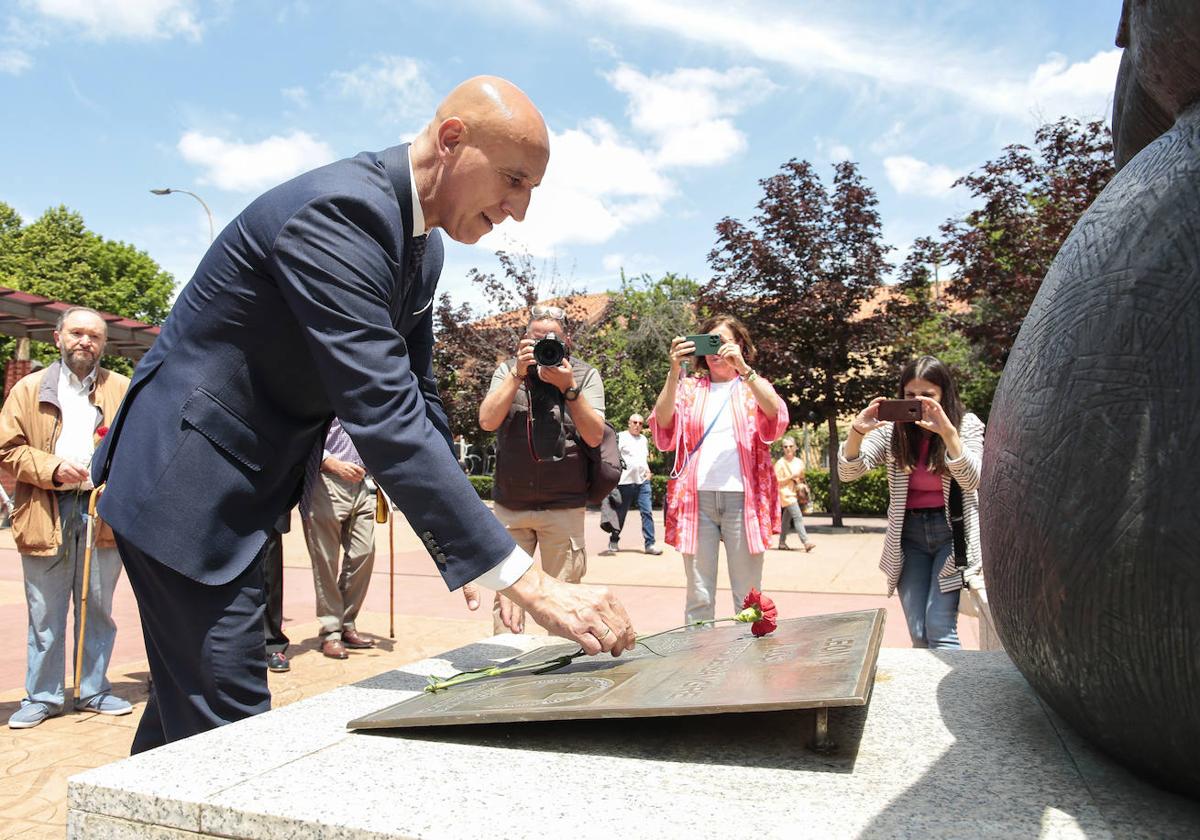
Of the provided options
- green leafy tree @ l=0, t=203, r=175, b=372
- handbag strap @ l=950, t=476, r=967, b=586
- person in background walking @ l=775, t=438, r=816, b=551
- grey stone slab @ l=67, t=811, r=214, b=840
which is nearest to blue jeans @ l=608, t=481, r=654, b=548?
person in background walking @ l=775, t=438, r=816, b=551

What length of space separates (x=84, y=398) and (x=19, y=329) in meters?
9.64

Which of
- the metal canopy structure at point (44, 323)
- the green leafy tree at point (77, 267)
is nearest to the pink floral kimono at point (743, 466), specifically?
Result: the metal canopy structure at point (44, 323)

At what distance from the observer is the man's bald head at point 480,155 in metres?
2.10

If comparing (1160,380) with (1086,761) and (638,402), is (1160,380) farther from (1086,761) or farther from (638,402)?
(638,402)

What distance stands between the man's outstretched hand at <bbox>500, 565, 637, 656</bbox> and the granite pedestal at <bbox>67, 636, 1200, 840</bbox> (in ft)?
0.55

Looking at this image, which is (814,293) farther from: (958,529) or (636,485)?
(958,529)

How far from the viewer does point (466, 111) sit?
2.11 m

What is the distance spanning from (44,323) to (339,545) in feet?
27.9

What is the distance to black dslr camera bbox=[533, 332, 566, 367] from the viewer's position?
4.50 meters

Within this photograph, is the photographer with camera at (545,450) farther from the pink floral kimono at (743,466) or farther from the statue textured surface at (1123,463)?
the statue textured surface at (1123,463)

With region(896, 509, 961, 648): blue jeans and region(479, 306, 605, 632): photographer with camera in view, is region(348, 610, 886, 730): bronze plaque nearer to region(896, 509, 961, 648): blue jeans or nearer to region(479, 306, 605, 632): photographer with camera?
region(896, 509, 961, 648): blue jeans

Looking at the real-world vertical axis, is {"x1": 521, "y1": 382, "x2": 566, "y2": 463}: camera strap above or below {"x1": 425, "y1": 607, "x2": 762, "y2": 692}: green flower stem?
above

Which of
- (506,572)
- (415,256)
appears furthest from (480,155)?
(506,572)

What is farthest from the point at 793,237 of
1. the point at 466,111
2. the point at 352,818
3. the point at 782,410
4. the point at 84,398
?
the point at 352,818
